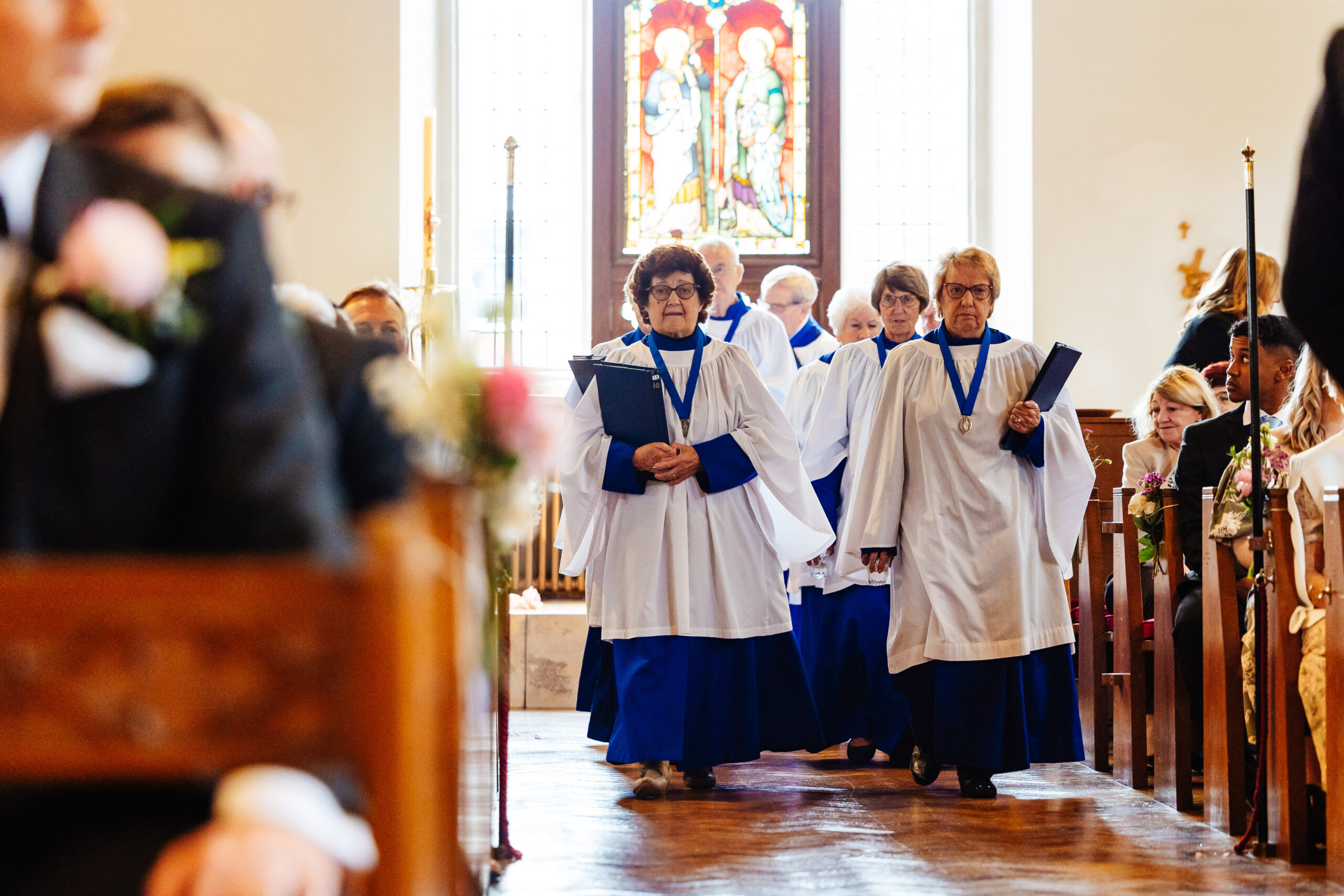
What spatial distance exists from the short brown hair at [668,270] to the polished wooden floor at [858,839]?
1.95 m

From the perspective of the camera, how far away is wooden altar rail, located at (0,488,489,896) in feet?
2.55

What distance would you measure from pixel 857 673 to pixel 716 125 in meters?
5.91

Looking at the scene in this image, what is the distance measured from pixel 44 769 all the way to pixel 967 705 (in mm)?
4530

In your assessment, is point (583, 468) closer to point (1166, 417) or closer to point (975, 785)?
point (975, 785)

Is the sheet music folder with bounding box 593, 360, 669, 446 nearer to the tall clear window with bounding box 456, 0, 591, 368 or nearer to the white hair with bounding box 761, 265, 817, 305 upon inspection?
the white hair with bounding box 761, 265, 817, 305

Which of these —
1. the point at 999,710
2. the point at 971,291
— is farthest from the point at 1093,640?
the point at 971,291

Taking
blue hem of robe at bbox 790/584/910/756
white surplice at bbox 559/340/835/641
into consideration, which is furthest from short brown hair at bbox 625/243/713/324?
blue hem of robe at bbox 790/584/910/756

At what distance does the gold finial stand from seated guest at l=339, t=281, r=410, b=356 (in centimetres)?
53

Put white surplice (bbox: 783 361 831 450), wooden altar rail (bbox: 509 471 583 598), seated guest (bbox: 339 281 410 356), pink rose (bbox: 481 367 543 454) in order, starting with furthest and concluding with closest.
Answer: wooden altar rail (bbox: 509 471 583 598) → white surplice (bbox: 783 361 831 450) → seated guest (bbox: 339 281 410 356) → pink rose (bbox: 481 367 543 454)

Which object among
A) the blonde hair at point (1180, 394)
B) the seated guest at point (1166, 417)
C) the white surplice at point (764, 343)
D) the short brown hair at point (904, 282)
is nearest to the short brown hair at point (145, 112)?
the short brown hair at point (904, 282)

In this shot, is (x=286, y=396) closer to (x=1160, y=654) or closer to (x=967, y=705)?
(x=967, y=705)

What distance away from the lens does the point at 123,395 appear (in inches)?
41.1

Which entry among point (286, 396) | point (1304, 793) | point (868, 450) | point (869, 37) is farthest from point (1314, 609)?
point (869, 37)

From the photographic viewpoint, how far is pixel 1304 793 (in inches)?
161
